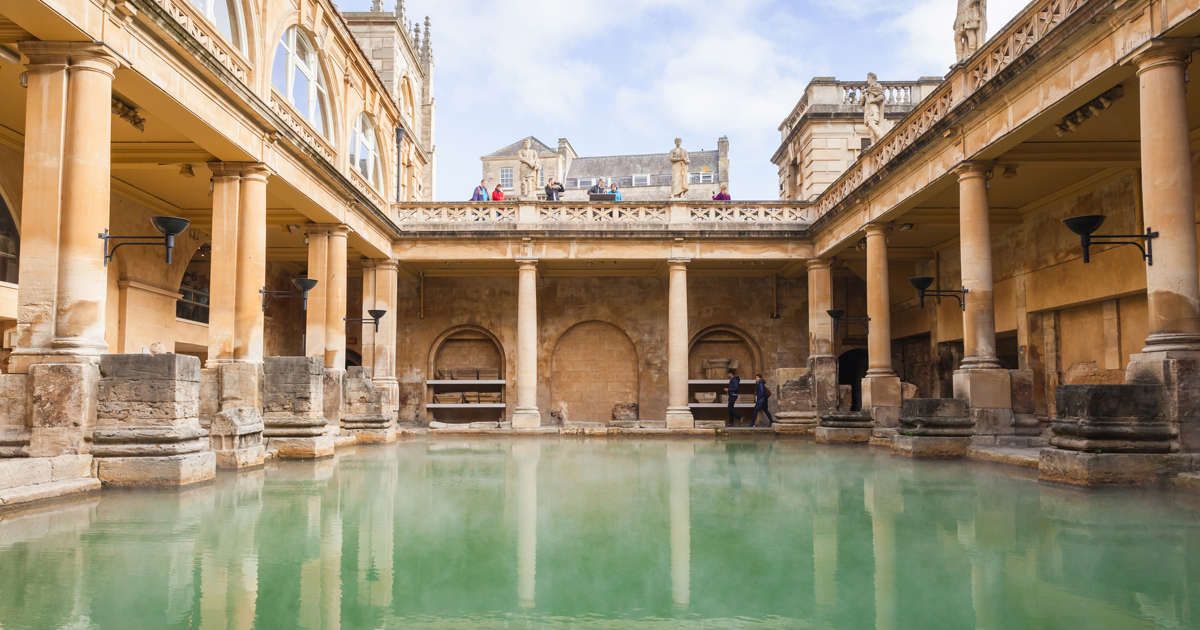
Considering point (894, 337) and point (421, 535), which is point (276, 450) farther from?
point (894, 337)

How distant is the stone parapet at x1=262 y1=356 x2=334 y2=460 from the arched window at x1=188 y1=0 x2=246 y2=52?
17.0 ft

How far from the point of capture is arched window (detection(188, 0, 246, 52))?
39.0ft

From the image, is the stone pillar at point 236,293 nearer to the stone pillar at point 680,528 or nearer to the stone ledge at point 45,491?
the stone ledge at point 45,491

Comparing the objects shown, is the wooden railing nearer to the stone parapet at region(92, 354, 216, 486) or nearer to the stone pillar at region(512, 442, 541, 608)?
the stone pillar at region(512, 442, 541, 608)

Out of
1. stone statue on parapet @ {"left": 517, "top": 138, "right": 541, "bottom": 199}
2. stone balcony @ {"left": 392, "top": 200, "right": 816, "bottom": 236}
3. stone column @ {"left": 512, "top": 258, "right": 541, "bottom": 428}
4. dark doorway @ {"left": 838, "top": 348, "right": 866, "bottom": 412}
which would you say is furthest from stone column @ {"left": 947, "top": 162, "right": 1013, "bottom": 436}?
dark doorway @ {"left": 838, "top": 348, "right": 866, "bottom": 412}

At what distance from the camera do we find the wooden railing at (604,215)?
21.7 meters

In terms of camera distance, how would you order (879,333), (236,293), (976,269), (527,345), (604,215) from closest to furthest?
(236,293)
(976,269)
(879,333)
(527,345)
(604,215)

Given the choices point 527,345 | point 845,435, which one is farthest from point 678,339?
point 845,435

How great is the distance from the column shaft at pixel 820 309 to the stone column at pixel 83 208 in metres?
16.5

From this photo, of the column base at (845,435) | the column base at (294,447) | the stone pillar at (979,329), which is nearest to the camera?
the stone pillar at (979,329)

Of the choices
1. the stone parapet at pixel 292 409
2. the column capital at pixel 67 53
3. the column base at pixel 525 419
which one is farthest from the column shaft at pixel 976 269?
the column capital at pixel 67 53

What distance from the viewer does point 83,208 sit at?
28.5 ft

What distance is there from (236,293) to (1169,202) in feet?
42.4

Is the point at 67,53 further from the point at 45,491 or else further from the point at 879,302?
the point at 879,302
